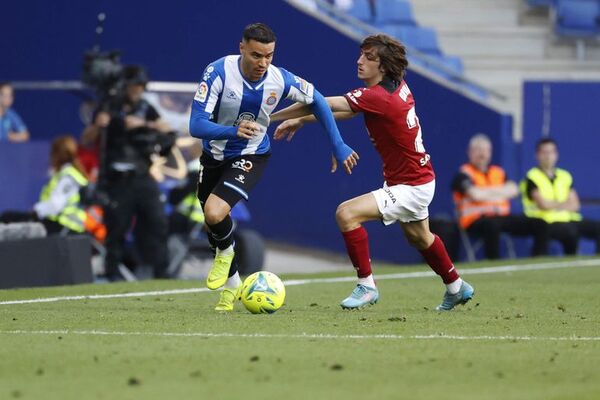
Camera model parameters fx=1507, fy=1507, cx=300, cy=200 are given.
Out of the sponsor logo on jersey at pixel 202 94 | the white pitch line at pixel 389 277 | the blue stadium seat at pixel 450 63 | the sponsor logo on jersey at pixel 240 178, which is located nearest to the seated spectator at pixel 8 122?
the white pitch line at pixel 389 277

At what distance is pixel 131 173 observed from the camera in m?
15.6

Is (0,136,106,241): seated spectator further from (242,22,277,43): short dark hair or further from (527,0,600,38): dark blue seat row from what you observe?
(527,0,600,38): dark blue seat row

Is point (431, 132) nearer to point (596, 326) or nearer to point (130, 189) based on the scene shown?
point (130, 189)

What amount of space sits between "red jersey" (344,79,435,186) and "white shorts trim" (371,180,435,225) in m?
0.06

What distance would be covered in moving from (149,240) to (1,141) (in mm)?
2374

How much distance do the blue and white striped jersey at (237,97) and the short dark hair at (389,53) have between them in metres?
0.52

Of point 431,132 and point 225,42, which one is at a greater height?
point 225,42

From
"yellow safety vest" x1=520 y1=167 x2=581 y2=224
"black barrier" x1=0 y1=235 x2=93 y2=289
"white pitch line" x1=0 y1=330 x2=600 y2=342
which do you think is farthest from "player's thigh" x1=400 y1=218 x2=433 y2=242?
"yellow safety vest" x1=520 y1=167 x2=581 y2=224

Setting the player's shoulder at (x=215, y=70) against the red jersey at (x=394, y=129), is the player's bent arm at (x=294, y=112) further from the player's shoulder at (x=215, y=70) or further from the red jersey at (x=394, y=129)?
the player's shoulder at (x=215, y=70)

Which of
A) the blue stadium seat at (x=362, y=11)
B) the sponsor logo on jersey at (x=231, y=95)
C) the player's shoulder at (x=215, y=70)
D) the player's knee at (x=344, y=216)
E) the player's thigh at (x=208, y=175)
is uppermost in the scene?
the blue stadium seat at (x=362, y=11)

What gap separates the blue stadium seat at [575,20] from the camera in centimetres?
2369

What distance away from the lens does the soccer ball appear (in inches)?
388

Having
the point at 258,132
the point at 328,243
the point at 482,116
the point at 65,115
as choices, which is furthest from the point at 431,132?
the point at 258,132

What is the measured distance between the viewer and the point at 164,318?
9.64 metres
